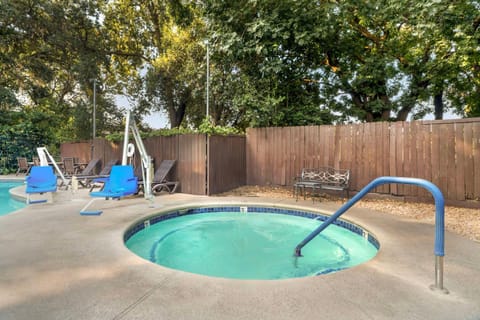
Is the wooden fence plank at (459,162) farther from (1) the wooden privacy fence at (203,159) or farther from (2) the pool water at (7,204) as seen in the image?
(2) the pool water at (7,204)

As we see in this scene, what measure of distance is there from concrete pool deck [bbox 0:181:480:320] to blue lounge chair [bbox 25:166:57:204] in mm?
2570

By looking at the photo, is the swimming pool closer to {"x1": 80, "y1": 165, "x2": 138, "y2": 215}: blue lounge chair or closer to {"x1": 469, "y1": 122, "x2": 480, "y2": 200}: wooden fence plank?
{"x1": 80, "y1": 165, "x2": 138, "y2": 215}: blue lounge chair

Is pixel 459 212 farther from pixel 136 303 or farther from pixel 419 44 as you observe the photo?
pixel 419 44

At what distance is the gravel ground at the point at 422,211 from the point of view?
156 inches

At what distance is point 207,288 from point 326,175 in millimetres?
5422

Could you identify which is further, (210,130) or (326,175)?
(210,130)

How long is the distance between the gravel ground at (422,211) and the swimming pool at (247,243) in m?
1.24

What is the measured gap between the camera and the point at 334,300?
198 centimetres

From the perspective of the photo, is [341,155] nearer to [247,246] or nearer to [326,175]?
[326,175]

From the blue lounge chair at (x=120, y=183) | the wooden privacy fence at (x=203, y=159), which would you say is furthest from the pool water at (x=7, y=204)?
the wooden privacy fence at (x=203, y=159)

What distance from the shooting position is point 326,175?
6.94m

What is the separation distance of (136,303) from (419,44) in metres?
11.9

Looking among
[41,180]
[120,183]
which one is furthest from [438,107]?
[41,180]

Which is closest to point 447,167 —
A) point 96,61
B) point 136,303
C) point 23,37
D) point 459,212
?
point 459,212
